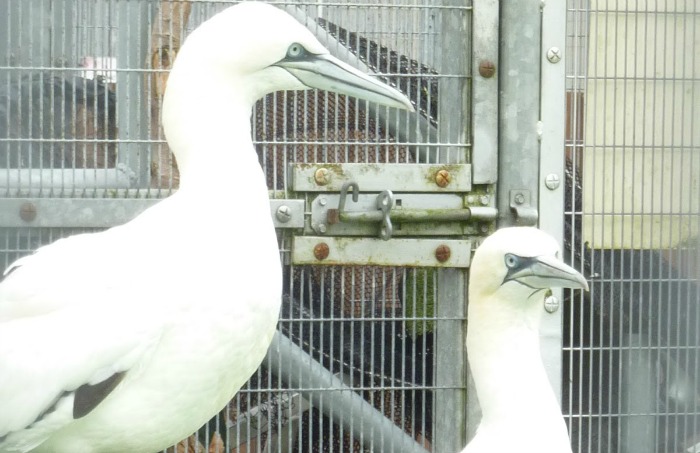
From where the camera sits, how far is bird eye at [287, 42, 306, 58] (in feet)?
11.6

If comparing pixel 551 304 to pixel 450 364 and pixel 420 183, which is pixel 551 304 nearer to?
pixel 450 364

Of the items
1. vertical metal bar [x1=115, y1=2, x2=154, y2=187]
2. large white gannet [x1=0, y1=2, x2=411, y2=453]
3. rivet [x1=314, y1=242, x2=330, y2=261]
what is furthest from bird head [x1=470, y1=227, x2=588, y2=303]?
vertical metal bar [x1=115, y1=2, x2=154, y2=187]

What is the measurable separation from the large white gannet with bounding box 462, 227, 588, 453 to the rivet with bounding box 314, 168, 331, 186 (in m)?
0.55

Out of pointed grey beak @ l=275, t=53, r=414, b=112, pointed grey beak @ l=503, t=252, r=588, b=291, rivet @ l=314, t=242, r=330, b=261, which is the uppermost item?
pointed grey beak @ l=275, t=53, r=414, b=112

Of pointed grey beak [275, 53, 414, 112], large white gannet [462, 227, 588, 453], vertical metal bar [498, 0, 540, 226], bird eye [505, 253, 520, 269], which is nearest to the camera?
pointed grey beak [275, 53, 414, 112]

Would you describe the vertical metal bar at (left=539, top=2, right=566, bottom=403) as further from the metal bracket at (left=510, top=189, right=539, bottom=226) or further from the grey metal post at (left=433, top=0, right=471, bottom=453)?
the grey metal post at (left=433, top=0, right=471, bottom=453)

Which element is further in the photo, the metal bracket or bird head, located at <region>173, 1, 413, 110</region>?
the metal bracket

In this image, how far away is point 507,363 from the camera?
4008 mm

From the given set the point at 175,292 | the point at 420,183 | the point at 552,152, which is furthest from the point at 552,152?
the point at 175,292

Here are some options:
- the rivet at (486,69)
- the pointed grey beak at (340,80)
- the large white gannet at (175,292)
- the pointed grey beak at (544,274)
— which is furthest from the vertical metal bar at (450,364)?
the large white gannet at (175,292)

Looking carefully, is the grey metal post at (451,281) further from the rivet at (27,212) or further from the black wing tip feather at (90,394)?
the black wing tip feather at (90,394)

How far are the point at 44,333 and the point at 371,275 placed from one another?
1427 mm

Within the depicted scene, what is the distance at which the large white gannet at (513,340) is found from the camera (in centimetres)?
385

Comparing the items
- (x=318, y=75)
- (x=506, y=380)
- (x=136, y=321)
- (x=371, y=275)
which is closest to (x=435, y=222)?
(x=371, y=275)
